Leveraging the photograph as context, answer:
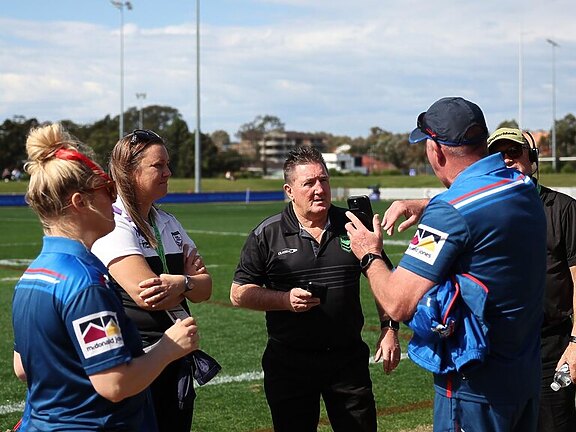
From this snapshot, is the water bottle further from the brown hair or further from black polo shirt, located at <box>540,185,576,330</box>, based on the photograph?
the brown hair

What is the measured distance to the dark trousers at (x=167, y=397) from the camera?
14.5ft

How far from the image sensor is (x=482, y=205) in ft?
11.3

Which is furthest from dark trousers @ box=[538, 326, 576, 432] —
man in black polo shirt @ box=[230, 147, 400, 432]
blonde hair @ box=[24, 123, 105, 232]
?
blonde hair @ box=[24, 123, 105, 232]

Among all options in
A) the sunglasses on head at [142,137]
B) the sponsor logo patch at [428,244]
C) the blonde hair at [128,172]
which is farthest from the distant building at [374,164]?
the sponsor logo patch at [428,244]

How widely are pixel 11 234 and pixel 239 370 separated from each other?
2056cm

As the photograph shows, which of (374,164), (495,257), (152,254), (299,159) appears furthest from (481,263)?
(374,164)

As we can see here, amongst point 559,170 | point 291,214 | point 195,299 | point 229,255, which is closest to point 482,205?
Answer: point 195,299

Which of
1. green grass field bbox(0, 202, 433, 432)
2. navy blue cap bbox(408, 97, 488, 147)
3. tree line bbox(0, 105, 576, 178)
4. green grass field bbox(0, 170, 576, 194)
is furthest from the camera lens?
tree line bbox(0, 105, 576, 178)

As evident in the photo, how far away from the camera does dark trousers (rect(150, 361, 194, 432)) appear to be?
443 centimetres

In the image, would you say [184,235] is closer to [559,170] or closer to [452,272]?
[452,272]

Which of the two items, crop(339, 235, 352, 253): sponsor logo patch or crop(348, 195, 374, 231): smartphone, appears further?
crop(339, 235, 352, 253): sponsor logo patch

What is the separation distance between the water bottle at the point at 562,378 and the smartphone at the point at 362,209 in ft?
4.64

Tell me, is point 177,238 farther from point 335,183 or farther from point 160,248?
point 335,183

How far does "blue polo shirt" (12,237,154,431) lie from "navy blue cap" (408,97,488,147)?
145 cm
